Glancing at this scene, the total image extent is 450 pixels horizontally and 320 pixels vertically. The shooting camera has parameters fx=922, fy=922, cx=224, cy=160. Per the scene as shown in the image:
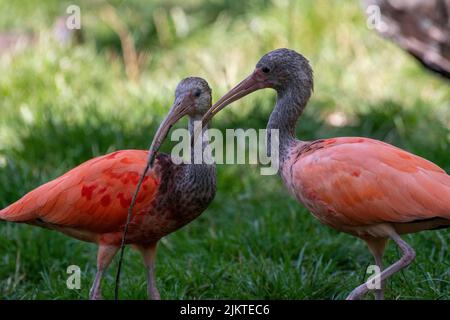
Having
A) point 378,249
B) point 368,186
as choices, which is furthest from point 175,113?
point 378,249

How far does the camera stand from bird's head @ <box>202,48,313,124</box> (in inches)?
209

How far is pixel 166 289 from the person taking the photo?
5703 millimetres

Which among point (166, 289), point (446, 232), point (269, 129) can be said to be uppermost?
point (269, 129)

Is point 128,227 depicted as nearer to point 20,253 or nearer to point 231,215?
point 20,253


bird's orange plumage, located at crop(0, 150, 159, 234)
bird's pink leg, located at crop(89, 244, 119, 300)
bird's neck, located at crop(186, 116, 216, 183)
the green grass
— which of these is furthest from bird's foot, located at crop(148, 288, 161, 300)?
bird's neck, located at crop(186, 116, 216, 183)

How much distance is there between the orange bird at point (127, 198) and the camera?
5.20m

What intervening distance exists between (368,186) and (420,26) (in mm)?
3286

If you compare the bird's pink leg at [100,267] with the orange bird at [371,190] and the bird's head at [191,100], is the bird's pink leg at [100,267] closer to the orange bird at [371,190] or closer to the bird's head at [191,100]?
the bird's head at [191,100]

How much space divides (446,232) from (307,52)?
3998mm

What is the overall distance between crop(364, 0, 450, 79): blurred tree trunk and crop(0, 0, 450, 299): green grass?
2.11 feet

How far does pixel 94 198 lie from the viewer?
206 inches

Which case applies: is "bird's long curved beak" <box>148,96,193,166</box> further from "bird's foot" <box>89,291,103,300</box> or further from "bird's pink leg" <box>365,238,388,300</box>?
"bird's pink leg" <box>365,238,388,300</box>
